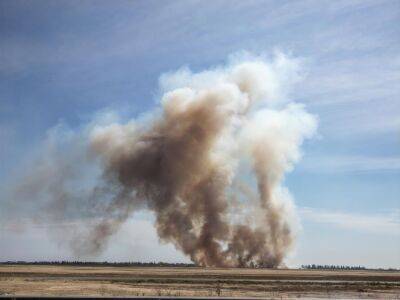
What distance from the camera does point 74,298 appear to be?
552 inches

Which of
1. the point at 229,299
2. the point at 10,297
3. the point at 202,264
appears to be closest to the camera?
the point at 10,297

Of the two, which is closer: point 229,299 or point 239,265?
point 229,299

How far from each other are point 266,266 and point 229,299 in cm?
11421

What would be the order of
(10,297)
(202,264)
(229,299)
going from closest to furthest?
(10,297) → (229,299) → (202,264)

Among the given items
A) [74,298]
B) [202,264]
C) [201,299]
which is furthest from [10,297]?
[202,264]

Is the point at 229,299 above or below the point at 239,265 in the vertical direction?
below

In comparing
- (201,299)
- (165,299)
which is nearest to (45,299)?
(165,299)

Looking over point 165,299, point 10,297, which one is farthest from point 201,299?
point 10,297

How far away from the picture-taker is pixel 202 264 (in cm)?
12131

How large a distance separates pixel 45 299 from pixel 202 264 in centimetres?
11058

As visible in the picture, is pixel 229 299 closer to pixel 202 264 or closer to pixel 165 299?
pixel 165 299

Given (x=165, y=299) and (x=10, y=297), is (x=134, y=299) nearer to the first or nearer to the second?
(x=165, y=299)

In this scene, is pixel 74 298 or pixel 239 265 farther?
pixel 239 265

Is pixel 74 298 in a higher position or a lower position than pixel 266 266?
lower
